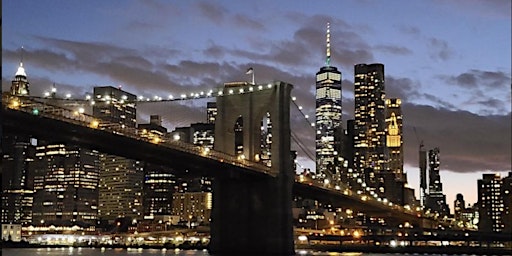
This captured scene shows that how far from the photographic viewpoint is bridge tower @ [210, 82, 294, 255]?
207 feet

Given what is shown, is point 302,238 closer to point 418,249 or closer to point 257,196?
→ point 418,249

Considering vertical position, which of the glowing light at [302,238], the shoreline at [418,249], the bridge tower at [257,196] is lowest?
the shoreline at [418,249]

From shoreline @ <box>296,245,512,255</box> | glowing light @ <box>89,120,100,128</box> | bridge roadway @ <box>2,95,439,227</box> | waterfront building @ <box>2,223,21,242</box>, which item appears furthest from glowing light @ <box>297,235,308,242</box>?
glowing light @ <box>89,120,100,128</box>

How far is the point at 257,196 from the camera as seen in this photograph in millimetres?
64875

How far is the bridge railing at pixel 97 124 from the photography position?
47469 millimetres

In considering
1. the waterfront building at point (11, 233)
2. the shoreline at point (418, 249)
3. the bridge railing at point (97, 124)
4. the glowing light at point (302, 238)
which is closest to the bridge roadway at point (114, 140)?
the bridge railing at point (97, 124)

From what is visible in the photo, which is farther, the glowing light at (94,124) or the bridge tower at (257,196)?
the bridge tower at (257,196)

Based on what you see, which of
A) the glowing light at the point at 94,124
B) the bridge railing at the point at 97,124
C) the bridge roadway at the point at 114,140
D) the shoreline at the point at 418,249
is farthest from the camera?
the shoreline at the point at 418,249

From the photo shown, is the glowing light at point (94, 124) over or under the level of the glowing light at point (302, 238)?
over

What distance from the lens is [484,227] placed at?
175375 mm

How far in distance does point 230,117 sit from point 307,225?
283 feet

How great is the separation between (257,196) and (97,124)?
1699 centimetres

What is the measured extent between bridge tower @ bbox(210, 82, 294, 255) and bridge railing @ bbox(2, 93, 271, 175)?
1.56 m

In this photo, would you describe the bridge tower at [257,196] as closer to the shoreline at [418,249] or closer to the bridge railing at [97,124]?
the bridge railing at [97,124]
